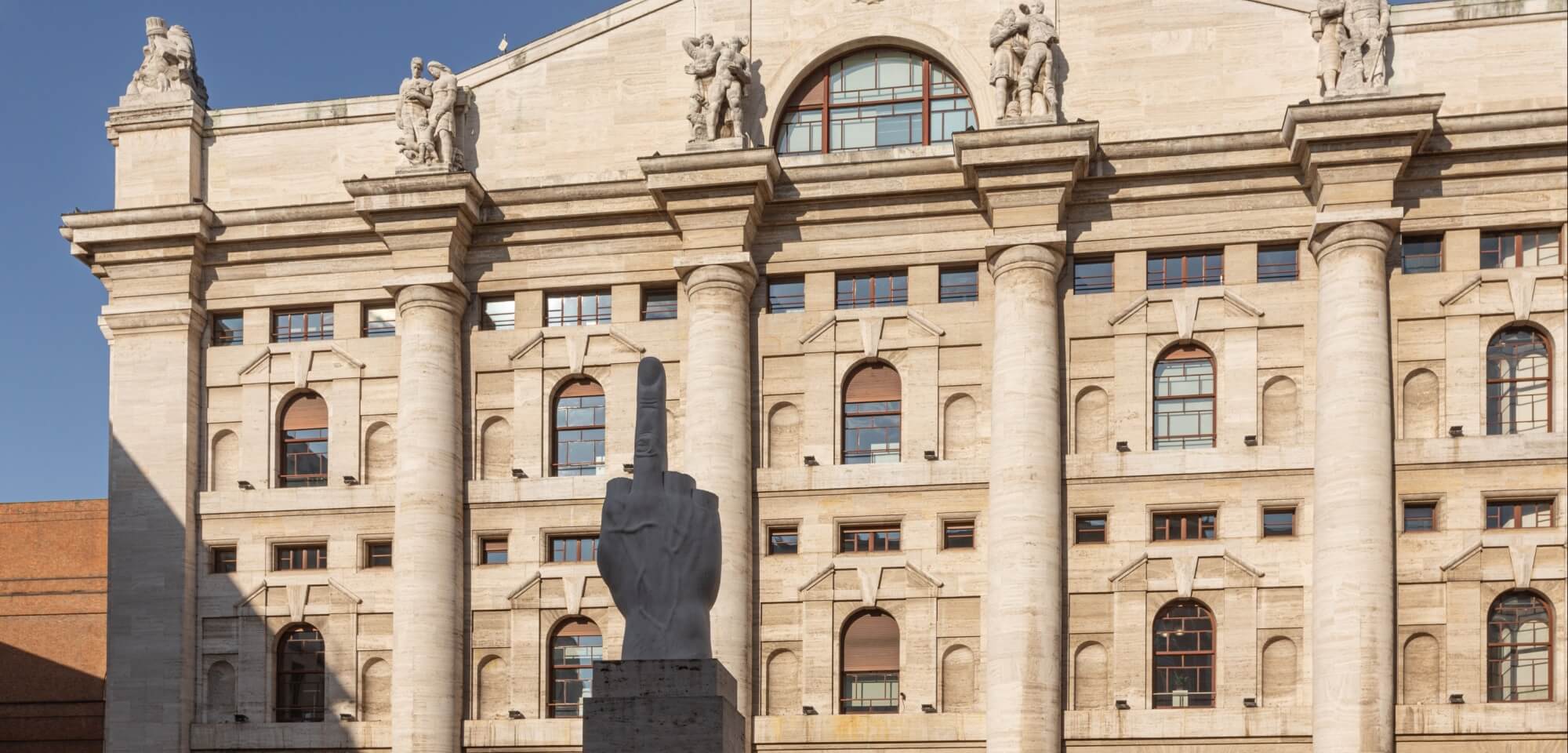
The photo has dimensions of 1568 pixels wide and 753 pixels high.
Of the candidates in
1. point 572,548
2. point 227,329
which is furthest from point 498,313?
point 227,329

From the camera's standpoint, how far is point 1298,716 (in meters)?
38.5

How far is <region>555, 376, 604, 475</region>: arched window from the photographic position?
4284cm

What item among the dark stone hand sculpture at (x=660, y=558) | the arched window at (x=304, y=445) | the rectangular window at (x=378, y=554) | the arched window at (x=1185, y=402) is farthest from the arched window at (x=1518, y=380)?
the arched window at (x=304, y=445)

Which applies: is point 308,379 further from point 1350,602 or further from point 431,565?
point 1350,602

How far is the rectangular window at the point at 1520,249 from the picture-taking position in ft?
130

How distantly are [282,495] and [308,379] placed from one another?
2554mm

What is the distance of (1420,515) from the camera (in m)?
39.2

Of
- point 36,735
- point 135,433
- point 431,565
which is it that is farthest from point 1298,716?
point 36,735

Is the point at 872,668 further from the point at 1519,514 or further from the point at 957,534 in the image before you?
the point at 1519,514

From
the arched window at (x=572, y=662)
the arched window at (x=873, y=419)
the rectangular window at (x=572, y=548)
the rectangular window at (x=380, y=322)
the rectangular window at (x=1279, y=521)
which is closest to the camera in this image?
the rectangular window at (x=1279, y=521)

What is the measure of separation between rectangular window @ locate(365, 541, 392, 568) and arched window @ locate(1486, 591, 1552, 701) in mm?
22112

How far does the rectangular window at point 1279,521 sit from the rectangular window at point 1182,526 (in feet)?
3.38

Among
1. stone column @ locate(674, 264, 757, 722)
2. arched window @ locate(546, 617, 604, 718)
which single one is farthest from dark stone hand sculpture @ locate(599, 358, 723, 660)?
arched window @ locate(546, 617, 604, 718)

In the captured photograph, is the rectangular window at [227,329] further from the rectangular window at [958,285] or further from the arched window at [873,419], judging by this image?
the rectangular window at [958,285]
